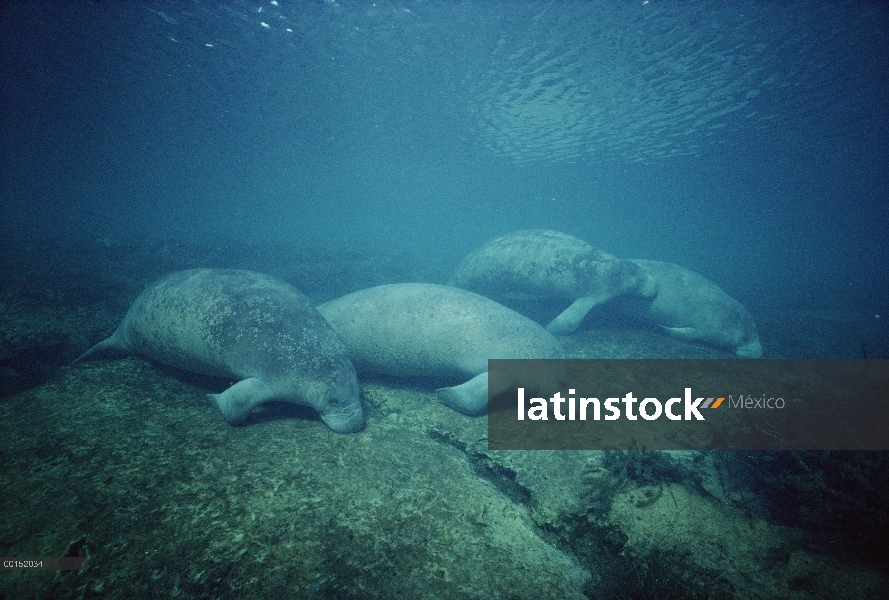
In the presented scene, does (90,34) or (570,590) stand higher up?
(90,34)

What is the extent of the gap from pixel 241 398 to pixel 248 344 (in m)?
0.60

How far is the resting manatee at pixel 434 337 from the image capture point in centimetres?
441

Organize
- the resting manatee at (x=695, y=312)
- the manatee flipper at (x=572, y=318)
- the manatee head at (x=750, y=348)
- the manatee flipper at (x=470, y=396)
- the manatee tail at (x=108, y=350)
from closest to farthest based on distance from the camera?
1. the manatee flipper at (x=470, y=396)
2. the manatee tail at (x=108, y=350)
3. the manatee flipper at (x=572, y=318)
4. the manatee head at (x=750, y=348)
5. the resting manatee at (x=695, y=312)

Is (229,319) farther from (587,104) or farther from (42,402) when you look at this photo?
(587,104)

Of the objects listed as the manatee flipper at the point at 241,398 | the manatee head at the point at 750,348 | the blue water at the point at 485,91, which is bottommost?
the manatee head at the point at 750,348

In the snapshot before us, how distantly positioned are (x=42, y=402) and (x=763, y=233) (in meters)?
106

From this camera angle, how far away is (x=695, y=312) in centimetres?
771

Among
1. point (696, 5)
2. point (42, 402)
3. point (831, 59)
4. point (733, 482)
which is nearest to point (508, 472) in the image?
point (733, 482)

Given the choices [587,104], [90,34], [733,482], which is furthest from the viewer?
[587,104]

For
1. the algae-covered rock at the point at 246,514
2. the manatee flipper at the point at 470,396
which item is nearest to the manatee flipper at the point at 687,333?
the manatee flipper at the point at 470,396

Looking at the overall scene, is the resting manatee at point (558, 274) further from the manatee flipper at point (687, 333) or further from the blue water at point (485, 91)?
the blue water at point (485, 91)

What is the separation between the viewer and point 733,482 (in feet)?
9.12

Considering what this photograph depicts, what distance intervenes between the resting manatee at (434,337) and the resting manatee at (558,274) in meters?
2.89

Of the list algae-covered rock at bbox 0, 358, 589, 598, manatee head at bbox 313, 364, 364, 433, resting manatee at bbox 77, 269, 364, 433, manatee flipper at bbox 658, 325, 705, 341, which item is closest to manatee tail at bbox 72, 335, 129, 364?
resting manatee at bbox 77, 269, 364, 433
